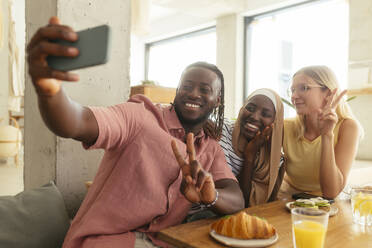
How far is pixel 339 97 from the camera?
6.22 feet

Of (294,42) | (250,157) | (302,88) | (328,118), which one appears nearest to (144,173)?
(250,157)

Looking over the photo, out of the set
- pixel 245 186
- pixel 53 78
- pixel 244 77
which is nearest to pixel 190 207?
pixel 245 186

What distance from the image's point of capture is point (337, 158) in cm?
192

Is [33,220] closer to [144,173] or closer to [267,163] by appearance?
[144,173]

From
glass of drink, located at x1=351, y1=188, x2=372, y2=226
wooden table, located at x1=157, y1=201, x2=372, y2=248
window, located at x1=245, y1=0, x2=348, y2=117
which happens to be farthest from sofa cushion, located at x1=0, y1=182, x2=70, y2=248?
window, located at x1=245, y1=0, x2=348, y2=117

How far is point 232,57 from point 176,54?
2.18 m

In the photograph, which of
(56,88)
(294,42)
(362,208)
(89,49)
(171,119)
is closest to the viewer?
(89,49)

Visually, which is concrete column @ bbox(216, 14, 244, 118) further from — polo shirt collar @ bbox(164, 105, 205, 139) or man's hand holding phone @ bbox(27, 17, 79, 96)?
man's hand holding phone @ bbox(27, 17, 79, 96)

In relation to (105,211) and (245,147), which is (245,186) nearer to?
(245,147)

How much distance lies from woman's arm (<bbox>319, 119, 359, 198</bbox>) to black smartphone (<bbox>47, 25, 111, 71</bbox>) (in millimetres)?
1444

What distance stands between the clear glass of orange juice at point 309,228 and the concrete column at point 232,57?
473cm

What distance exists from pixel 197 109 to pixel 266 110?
1.74 feet

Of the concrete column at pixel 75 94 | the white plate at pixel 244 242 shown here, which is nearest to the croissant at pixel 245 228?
the white plate at pixel 244 242

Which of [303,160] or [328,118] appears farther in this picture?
[303,160]
